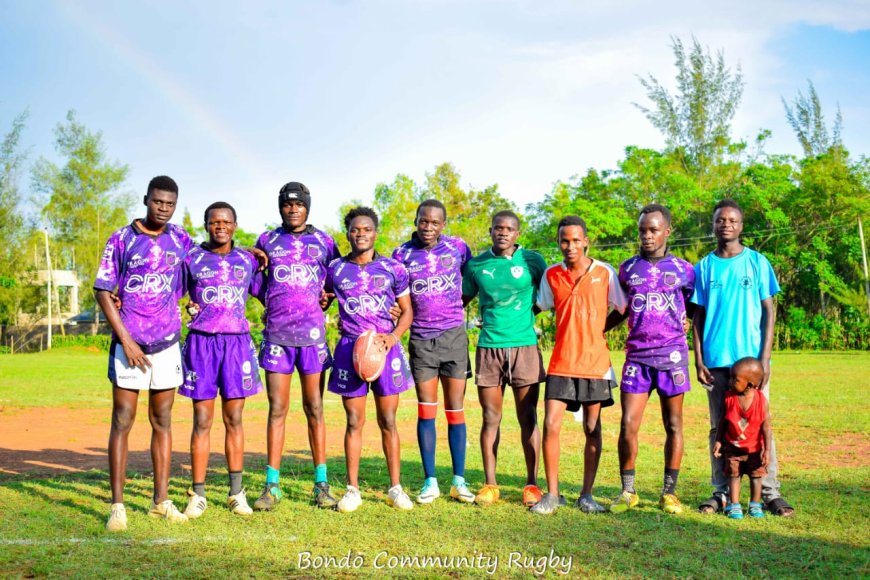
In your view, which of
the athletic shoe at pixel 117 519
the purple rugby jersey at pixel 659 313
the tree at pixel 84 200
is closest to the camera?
the athletic shoe at pixel 117 519

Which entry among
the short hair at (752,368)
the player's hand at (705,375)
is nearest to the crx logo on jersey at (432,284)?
the player's hand at (705,375)

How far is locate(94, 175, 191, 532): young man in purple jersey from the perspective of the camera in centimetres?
565

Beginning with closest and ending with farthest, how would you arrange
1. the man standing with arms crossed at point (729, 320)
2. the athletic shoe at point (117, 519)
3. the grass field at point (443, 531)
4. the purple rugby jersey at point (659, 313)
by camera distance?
the grass field at point (443, 531), the athletic shoe at point (117, 519), the man standing with arms crossed at point (729, 320), the purple rugby jersey at point (659, 313)

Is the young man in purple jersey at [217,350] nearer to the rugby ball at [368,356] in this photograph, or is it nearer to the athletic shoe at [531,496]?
the rugby ball at [368,356]

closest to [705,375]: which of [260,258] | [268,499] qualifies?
[268,499]

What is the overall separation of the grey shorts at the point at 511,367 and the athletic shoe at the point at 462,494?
831 mm

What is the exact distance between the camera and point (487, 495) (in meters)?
6.22

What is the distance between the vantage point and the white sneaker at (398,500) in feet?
19.8

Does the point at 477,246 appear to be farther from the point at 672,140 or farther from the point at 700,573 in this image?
the point at 700,573

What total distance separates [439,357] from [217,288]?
1.84 metres

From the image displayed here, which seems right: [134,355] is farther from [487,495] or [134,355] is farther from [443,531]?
[487,495]

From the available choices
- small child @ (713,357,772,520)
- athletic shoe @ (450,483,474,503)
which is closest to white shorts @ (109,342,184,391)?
athletic shoe @ (450,483,474,503)

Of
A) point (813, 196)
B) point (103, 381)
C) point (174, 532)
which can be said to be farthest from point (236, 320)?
point (813, 196)

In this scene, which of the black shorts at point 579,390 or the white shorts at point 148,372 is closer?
the white shorts at point 148,372
